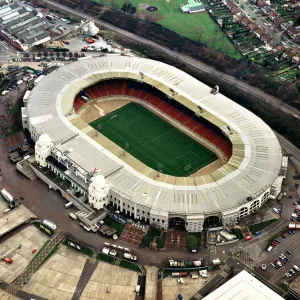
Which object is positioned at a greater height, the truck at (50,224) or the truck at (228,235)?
the truck at (228,235)

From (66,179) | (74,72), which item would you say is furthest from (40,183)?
(74,72)

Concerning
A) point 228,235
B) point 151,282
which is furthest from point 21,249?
point 228,235

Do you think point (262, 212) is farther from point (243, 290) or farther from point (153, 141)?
point (153, 141)

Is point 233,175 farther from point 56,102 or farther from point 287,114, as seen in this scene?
point 56,102

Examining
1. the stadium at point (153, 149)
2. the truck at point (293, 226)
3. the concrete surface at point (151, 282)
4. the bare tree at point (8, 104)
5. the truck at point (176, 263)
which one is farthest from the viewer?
the bare tree at point (8, 104)

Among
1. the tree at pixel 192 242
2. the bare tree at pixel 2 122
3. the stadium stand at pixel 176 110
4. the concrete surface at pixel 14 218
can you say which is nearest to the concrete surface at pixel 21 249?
the concrete surface at pixel 14 218

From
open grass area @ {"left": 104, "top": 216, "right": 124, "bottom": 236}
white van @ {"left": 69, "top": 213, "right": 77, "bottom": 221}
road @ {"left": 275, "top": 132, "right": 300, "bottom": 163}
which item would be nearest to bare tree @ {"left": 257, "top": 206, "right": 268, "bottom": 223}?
road @ {"left": 275, "top": 132, "right": 300, "bottom": 163}

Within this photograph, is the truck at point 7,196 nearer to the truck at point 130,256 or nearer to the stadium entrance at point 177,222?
the truck at point 130,256

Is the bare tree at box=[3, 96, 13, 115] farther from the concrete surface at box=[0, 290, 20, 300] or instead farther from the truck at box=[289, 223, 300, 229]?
the truck at box=[289, 223, 300, 229]
